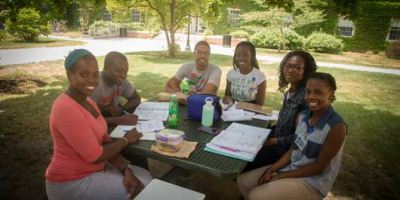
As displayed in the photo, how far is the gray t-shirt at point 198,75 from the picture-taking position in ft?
14.4

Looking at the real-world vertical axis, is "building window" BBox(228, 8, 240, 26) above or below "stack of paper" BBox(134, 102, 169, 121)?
above

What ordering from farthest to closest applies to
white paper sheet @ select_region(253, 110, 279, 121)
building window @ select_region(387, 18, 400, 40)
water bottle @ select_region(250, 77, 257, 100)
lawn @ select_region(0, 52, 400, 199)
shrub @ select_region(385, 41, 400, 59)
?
building window @ select_region(387, 18, 400, 40) → shrub @ select_region(385, 41, 400, 59) → water bottle @ select_region(250, 77, 257, 100) → lawn @ select_region(0, 52, 400, 199) → white paper sheet @ select_region(253, 110, 279, 121)

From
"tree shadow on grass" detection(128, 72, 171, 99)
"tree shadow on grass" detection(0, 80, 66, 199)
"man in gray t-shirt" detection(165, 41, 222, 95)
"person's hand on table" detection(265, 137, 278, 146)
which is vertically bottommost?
"tree shadow on grass" detection(0, 80, 66, 199)

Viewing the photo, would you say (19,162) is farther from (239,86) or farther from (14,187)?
(239,86)

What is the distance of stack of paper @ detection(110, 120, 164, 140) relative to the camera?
8.41 ft

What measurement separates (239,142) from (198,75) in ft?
6.89

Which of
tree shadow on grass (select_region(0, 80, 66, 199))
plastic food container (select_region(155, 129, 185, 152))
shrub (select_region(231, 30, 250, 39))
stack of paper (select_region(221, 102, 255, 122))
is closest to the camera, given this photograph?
plastic food container (select_region(155, 129, 185, 152))

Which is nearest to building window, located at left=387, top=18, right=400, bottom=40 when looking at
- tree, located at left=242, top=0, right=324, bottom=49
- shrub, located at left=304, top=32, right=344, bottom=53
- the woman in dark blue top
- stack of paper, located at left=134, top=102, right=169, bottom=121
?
shrub, located at left=304, top=32, right=344, bottom=53

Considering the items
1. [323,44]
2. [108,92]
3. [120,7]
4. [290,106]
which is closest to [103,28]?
[120,7]

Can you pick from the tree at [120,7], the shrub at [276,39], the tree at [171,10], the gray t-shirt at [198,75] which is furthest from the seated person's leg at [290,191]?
the shrub at [276,39]

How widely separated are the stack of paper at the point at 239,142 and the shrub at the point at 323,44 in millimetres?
19790

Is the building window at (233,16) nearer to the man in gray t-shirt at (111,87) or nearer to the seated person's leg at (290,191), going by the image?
the man in gray t-shirt at (111,87)

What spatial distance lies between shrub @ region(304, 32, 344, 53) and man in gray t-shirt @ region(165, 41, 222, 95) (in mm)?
18324

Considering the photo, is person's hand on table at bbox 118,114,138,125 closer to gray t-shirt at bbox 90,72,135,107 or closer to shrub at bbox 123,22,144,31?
gray t-shirt at bbox 90,72,135,107
